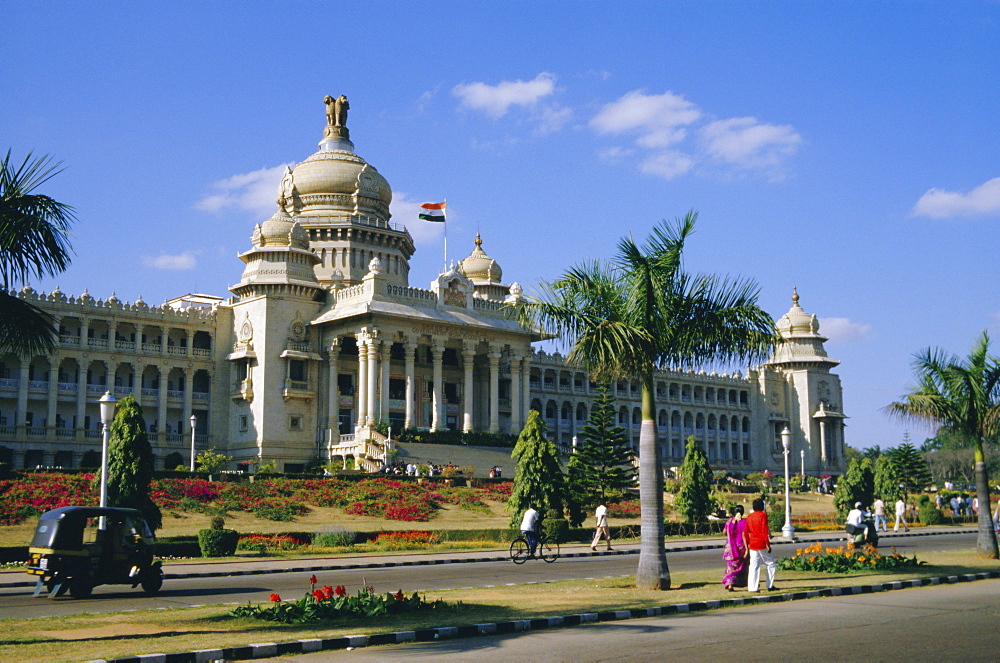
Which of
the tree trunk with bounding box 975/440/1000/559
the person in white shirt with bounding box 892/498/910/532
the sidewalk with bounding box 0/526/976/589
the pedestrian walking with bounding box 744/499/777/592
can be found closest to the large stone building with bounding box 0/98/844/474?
the person in white shirt with bounding box 892/498/910/532

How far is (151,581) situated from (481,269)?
6471 centimetres

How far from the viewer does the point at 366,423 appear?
60.2 metres

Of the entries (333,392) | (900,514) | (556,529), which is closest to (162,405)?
(333,392)

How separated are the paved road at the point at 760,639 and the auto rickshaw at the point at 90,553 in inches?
351

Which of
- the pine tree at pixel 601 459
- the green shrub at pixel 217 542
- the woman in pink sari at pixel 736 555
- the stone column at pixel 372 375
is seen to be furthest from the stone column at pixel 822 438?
the woman in pink sari at pixel 736 555

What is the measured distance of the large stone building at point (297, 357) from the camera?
60.8 meters

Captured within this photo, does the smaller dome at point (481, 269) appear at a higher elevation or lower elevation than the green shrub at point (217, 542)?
higher

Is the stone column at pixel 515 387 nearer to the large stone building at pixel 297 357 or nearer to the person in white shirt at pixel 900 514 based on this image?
the large stone building at pixel 297 357

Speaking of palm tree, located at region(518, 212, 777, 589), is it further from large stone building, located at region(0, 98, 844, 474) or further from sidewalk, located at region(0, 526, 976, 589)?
large stone building, located at region(0, 98, 844, 474)

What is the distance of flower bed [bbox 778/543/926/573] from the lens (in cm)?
2283

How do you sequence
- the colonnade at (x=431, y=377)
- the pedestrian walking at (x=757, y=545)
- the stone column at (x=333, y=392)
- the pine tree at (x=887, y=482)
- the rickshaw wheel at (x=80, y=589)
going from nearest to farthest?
the pedestrian walking at (x=757, y=545) < the rickshaw wheel at (x=80, y=589) < the pine tree at (x=887, y=482) < the colonnade at (x=431, y=377) < the stone column at (x=333, y=392)

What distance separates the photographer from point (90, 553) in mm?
20141

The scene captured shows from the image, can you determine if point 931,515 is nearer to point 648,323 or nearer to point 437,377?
point 437,377

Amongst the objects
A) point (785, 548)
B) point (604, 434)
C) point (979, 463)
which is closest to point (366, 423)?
point (604, 434)
